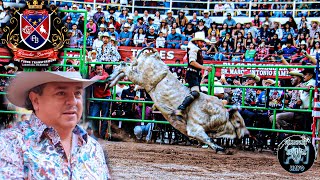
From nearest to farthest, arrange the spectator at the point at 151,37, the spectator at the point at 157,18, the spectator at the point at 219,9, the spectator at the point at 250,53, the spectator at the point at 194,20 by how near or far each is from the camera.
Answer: the spectator at the point at 250,53 → the spectator at the point at 151,37 → the spectator at the point at 157,18 → the spectator at the point at 194,20 → the spectator at the point at 219,9

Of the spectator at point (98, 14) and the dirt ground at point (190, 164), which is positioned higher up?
the spectator at point (98, 14)

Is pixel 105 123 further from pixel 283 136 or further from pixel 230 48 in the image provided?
pixel 230 48

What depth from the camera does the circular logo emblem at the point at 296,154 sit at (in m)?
8.14

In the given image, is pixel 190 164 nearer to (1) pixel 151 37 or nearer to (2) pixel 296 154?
(2) pixel 296 154

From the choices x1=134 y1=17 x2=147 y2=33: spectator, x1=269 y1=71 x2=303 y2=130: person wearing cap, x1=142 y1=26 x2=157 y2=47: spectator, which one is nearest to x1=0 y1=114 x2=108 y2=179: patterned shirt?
x1=269 y1=71 x2=303 y2=130: person wearing cap

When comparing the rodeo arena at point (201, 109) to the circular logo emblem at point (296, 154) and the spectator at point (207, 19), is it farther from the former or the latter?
the spectator at point (207, 19)

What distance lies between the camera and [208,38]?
1669 cm

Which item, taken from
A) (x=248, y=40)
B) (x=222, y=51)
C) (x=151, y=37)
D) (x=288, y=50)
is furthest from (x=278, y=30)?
(x=151, y=37)

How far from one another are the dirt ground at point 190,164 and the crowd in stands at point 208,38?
0.83 metres

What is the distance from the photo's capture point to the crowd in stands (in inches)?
A: 440

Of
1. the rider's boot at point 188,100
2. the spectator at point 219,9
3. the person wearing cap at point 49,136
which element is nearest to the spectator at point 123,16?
the spectator at point 219,9

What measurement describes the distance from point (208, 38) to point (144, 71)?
588 cm

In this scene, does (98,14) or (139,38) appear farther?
(98,14)

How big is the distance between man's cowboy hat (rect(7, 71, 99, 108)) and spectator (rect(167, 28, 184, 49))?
13.5 m
